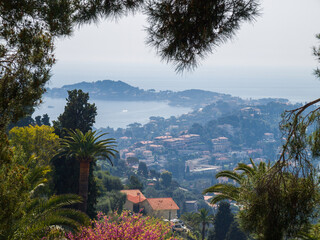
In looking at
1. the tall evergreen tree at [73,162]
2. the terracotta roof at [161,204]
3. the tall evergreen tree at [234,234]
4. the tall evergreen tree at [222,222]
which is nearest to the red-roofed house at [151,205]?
the terracotta roof at [161,204]

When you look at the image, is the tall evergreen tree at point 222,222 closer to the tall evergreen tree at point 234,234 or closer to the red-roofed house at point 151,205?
the tall evergreen tree at point 234,234

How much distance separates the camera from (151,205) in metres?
50.7

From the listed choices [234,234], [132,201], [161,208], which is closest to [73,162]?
[234,234]

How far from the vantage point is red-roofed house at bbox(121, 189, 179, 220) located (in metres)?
48.9

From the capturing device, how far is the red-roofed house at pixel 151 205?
4894 centimetres

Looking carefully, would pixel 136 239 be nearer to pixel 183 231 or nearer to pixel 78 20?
pixel 78 20

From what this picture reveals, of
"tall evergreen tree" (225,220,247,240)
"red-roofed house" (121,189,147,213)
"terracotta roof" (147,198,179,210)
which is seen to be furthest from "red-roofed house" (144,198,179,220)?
"tall evergreen tree" (225,220,247,240)

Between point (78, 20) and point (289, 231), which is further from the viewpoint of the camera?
point (78, 20)

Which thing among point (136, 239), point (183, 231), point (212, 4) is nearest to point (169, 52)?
point (212, 4)

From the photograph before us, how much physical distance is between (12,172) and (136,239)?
4.07 m

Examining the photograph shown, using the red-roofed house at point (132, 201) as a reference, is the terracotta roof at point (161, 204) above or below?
below

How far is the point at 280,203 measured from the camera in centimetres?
491

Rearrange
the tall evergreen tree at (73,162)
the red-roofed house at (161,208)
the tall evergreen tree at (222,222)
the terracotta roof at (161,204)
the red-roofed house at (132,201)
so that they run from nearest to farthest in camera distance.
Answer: the tall evergreen tree at (73,162) → the tall evergreen tree at (222,222) → the red-roofed house at (132,201) → the red-roofed house at (161,208) → the terracotta roof at (161,204)

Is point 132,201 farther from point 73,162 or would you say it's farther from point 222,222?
point 73,162
